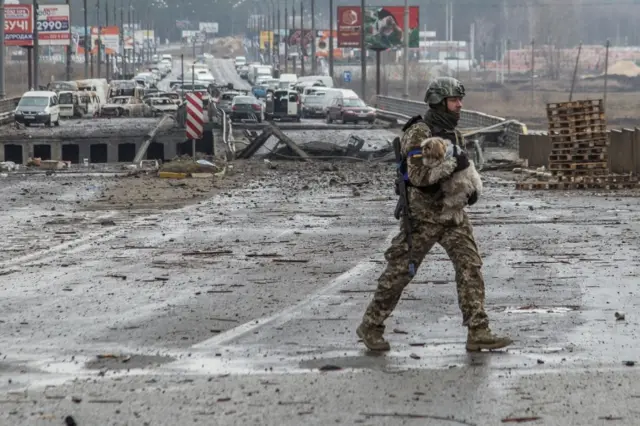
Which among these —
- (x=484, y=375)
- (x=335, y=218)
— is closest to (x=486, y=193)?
(x=335, y=218)

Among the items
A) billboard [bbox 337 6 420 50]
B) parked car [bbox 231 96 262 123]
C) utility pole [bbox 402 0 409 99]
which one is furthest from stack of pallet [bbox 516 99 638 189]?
billboard [bbox 337 6 420 50]

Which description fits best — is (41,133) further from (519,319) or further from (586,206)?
(519,319)

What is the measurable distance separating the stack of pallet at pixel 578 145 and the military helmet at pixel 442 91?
66.5ft

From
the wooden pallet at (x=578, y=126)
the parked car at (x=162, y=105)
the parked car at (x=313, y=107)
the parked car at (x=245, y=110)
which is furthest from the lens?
the parked car at (x=313, y=107)

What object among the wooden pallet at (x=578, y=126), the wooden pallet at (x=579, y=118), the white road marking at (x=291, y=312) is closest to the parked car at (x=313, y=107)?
the wooden pallet at (x=578, y=126)

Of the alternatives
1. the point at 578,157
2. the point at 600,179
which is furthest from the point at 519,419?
the point at 578,157

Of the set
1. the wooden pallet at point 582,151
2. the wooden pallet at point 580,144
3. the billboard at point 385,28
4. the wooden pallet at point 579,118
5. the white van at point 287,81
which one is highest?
the billboard at point 385,28

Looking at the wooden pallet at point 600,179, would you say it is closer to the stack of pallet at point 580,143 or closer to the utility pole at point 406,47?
the stack of pallet at point 580,143

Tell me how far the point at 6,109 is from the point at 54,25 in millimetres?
25312

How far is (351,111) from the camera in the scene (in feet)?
227

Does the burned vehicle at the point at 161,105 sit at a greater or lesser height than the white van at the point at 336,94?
lesser

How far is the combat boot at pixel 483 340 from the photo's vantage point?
31.3 feet

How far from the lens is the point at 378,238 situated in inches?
757

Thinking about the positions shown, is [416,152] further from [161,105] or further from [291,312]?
[161,105]
